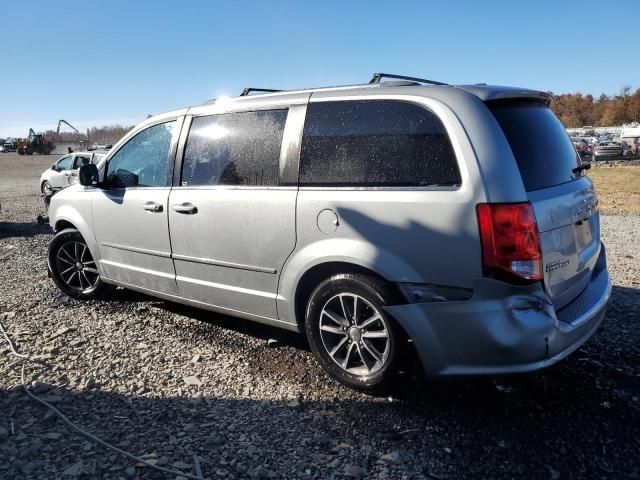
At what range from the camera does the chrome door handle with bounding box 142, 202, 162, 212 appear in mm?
4180

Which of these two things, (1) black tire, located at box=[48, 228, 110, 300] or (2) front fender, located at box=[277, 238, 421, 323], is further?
(1) black tire, located at box=[48, 228, 110, 300]

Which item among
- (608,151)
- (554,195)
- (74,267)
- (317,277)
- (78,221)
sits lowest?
(608,151)

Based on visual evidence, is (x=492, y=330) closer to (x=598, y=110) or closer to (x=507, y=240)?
(x=507, y=240)

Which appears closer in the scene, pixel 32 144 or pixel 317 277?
pixel 317 277

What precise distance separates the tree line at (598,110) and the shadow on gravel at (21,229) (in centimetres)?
13979

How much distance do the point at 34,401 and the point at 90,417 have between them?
1.58 ft

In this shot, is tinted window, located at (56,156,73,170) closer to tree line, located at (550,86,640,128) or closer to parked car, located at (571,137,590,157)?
parked car, located at (571,137,590,157)

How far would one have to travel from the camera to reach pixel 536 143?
3.10 metres

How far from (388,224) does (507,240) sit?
2.15 feet

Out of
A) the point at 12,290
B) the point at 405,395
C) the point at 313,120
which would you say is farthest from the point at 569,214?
the point at 12,290

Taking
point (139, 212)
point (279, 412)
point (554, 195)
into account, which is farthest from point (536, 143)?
point (139, 212)

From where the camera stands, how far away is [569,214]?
304 centimetres

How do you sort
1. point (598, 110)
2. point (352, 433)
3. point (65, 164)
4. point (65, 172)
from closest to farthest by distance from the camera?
1. point (352, 433)
2. point (65, 172)
3. point (65, 164)
4. point (598, 110)

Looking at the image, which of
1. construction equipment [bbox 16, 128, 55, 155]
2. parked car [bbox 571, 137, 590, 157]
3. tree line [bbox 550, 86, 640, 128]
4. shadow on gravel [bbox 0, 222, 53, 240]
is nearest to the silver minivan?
parked car [bbox 571, 137, 590, 157]
